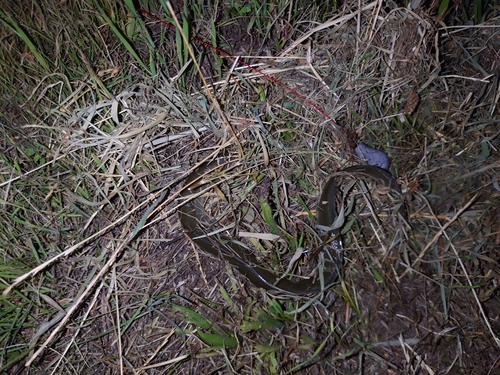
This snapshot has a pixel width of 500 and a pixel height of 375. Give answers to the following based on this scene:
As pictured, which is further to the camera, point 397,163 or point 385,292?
point 397,163

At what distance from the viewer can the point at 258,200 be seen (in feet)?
6.79

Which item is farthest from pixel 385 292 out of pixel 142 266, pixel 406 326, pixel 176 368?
pixel 142 266

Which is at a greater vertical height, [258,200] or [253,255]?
[258,200]

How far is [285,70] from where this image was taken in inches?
81.1

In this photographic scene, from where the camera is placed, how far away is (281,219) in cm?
202

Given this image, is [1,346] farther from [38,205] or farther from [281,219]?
[281,219]

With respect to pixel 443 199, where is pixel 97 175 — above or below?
above

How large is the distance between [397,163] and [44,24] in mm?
1929

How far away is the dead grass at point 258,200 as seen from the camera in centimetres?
192

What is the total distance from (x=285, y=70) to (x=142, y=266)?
1.23m

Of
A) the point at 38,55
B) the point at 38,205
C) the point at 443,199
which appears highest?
the point at 38,55

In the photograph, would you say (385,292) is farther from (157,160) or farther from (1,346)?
(1,346)

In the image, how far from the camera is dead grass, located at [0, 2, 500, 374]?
1.92 metres

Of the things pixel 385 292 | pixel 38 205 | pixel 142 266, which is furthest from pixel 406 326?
pixel 38 205
